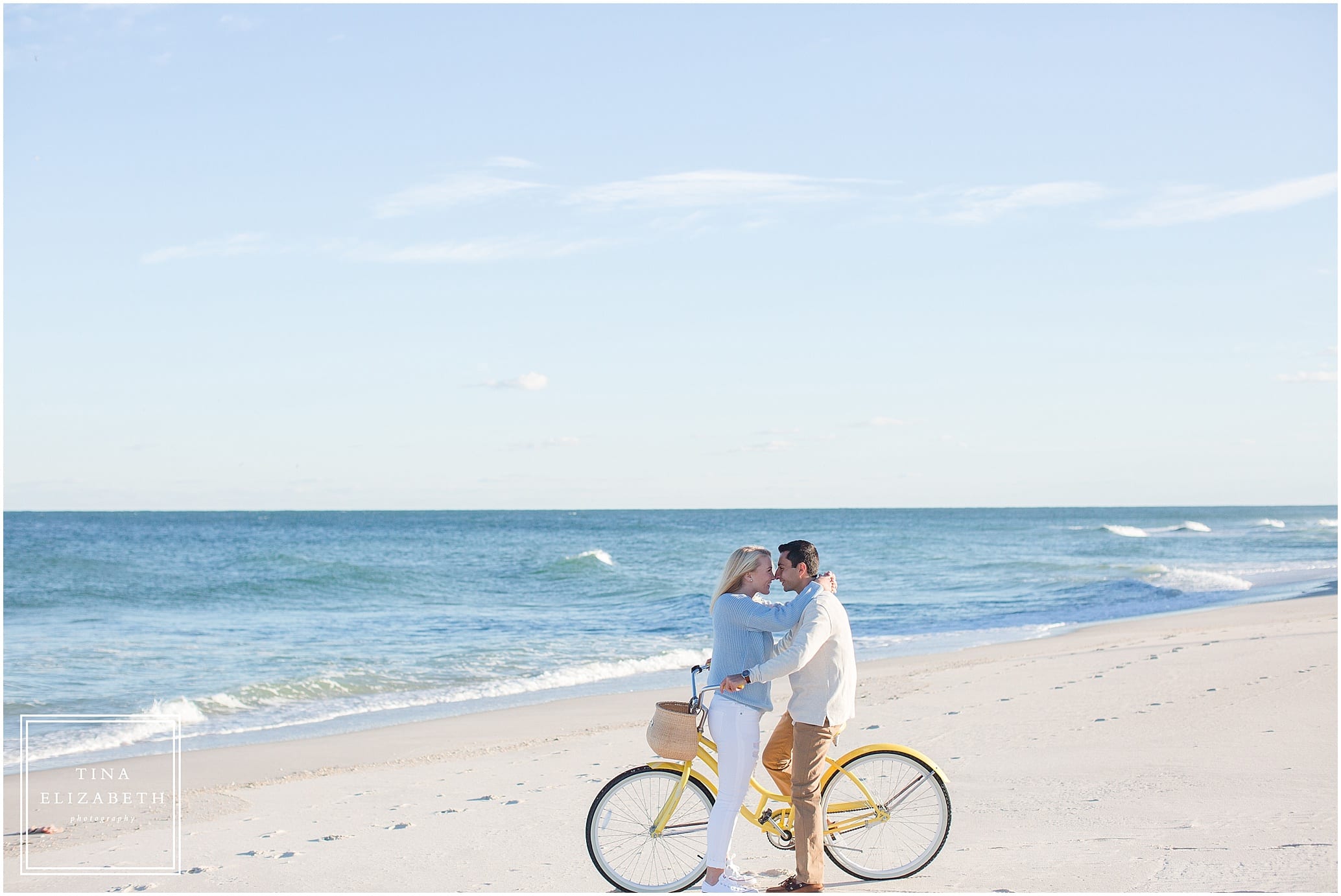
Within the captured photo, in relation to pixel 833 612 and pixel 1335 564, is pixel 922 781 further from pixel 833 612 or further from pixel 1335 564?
pixel 1335 564

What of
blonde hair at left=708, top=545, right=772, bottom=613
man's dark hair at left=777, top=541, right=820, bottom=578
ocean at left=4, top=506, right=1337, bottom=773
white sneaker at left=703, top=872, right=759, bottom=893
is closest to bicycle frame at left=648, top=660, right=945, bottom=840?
white sneaker at left=703, top=872, right=759, bottom=893

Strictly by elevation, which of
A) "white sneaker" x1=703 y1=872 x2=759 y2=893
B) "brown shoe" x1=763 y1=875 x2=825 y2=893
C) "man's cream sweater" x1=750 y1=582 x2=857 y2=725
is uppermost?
"man's cream sweater" x1=750 y1=582 x2=857 y2=725

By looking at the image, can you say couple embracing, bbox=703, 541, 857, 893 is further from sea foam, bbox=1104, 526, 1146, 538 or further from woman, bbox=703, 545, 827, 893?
sea foam, bbox=1104, 526, 1146, 538

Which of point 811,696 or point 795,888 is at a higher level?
point 811,696

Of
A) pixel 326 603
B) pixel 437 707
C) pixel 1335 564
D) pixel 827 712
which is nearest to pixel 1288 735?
pixel 827 712

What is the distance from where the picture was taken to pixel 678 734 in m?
4.75

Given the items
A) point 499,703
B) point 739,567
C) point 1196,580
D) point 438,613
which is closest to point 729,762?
point 739,567

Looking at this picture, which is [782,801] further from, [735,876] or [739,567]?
[739,567]

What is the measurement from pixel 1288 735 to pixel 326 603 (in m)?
24.2

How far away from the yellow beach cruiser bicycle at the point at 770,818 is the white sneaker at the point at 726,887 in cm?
24

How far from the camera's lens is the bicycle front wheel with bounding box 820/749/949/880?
4969 millimetres

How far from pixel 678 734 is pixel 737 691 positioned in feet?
1.19

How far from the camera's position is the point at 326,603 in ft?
90.5

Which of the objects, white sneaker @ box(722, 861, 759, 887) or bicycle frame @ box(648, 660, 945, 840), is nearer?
white sneaker @ box(722, 861, 759, 887)
